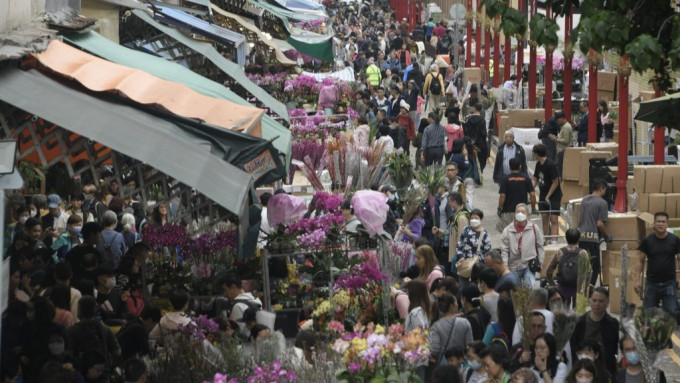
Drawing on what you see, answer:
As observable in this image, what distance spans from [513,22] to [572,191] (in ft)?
40.0

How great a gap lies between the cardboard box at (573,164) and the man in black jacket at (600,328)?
447 inches

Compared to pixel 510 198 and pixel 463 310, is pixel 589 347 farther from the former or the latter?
pixel 510 198

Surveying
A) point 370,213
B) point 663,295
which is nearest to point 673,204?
point 663,295

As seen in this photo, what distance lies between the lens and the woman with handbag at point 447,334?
12688 millimetres

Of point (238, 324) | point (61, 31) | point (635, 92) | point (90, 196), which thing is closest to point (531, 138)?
point (635, 92)

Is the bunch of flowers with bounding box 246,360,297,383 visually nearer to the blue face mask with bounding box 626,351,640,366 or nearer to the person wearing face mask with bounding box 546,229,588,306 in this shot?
the blue face mask with bounding box 626,351,640,366

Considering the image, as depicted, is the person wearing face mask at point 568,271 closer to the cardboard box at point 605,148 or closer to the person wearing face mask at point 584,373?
the person wearing face mask at point 584,373

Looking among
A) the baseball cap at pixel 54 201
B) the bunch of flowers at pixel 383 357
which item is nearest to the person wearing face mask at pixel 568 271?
the bunch of flowers at pixel 383 357

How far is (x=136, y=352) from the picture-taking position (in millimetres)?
12453

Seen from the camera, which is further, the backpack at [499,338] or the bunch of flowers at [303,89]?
the bunch of flowers at [303,89]

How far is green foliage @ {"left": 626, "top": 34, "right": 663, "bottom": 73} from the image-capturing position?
38.1ft

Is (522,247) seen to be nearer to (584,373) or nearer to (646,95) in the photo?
(584,373)

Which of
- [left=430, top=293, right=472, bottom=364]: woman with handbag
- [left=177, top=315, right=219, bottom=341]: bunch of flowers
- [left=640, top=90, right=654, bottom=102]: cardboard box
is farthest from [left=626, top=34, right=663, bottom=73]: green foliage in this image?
[left=640, top=90, right=654, bottom=102]: cardboard box

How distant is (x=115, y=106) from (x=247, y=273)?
8.40 ft
